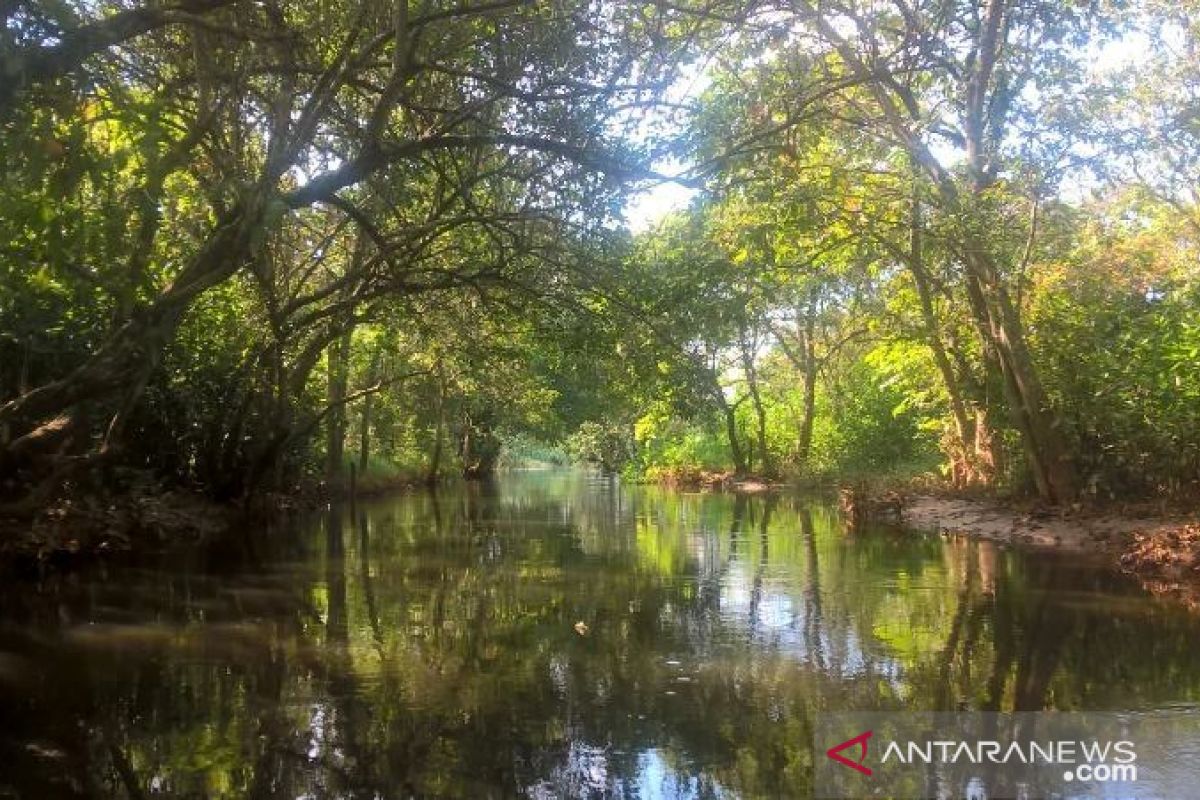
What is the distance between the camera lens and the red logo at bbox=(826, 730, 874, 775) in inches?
Result: 204

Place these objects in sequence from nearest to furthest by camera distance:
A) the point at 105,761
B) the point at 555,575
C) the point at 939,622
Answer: the point at 105,761, the point at 939,622, the point at 555,575

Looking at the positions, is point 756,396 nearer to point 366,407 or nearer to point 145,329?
point 366,407

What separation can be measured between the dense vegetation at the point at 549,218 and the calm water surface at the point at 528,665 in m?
2.84

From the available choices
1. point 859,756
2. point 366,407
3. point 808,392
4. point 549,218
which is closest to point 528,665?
point 859,756

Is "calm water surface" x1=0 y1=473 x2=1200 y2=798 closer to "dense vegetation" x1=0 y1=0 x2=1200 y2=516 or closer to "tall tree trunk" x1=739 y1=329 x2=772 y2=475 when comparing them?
"dense vegetation" x1=0 y1=0 x2=1200 y2=516

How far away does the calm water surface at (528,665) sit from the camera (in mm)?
5094

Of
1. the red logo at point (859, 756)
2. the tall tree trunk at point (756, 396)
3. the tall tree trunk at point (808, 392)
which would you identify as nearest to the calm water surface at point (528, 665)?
the red logo at point (859, 756)

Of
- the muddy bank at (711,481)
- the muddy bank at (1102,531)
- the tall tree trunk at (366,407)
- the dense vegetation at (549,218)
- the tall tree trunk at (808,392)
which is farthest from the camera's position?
the muddy bank at (711,481)

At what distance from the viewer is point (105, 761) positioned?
513 centimetres

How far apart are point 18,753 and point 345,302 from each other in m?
11.5

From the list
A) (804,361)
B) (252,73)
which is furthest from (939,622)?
(804,361)

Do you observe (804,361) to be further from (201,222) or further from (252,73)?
(252,73)

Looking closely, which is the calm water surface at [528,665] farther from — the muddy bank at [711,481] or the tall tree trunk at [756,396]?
the tall tree trunk at [756,396]

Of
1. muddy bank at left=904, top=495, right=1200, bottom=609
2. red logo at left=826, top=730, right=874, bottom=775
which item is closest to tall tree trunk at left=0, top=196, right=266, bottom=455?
red logo at left=826, top=730, right=874, bottom=775
